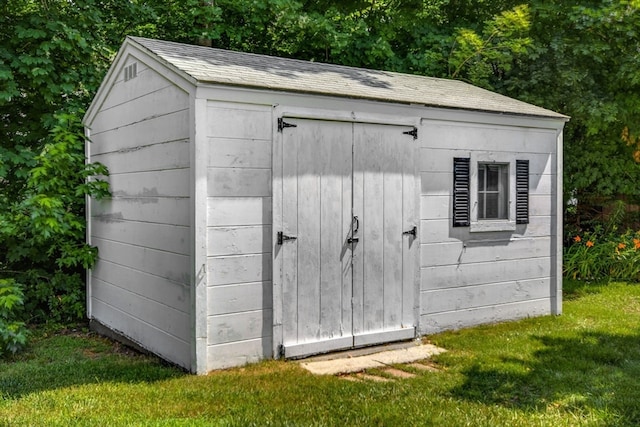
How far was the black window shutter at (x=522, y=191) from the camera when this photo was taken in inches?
255

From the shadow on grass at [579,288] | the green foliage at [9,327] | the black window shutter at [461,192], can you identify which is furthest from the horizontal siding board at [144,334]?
the shadow on grass at [579,288]

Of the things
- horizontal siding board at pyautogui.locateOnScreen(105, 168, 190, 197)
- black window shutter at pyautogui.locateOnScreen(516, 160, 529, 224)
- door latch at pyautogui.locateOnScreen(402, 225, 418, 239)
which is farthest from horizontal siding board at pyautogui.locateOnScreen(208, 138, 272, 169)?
black window shutter at pyautogui.locateOnScreen(516, 160, 529, 224)

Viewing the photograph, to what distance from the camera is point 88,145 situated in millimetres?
Result: 6590

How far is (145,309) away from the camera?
17.6 ft

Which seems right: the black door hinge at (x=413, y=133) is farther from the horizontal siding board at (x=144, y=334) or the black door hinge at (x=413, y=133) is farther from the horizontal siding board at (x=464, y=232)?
the horizontal siding board at (x=144, y=334)

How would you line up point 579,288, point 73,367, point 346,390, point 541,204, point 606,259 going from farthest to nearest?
point 606,259, point 579,288, point 541,204, point 73,367, point 346,390

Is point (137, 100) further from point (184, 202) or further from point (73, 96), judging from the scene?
point (73, 96)

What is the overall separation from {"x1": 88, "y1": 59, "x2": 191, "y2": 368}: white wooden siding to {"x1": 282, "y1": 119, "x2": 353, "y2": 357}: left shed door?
853 millimetres

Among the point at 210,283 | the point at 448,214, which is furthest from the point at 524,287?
the point at 210,283

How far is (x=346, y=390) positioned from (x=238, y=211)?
163 cm

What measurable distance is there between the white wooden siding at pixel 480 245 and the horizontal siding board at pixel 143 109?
7.81ft

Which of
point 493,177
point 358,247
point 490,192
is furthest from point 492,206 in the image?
point 358,247

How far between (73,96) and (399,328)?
4837 mm

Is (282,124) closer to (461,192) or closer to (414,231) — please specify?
(414,231)
